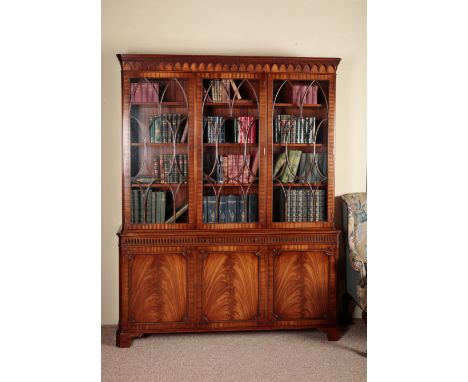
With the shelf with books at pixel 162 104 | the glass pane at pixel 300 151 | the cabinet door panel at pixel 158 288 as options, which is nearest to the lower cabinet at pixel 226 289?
the cabinet door panel at pixel 158 288

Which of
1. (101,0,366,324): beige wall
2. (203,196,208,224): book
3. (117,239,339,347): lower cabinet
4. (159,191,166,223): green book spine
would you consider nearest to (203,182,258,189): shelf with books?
(203,196,208,224): book

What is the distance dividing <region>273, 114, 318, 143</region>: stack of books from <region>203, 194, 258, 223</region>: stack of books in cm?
51

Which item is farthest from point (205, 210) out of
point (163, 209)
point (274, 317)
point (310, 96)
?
point (310, 96)

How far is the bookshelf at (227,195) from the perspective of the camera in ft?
12.6

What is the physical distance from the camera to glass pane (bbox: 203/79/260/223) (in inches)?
154

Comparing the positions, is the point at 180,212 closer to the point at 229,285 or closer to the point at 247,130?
the point at 229,285

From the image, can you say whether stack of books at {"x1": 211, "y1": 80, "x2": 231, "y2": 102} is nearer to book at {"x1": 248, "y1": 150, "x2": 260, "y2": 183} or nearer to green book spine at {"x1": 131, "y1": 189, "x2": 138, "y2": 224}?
book at {"x1": 248, "y1": 150, "x2": 260, "y2": 183}

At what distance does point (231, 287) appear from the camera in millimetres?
3895

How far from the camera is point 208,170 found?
3.93m

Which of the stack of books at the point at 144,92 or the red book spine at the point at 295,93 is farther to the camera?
the red book spine at the point at 295,93

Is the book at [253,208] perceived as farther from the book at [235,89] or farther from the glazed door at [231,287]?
the book at [235,89]

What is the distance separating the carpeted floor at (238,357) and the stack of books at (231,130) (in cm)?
152

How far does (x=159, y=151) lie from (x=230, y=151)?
21.4 inches

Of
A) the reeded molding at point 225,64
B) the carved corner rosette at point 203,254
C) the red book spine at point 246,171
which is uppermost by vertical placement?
the reeded molding at point 225,64
